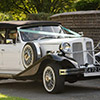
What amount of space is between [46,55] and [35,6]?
35.6 metres

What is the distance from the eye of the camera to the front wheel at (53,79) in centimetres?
948

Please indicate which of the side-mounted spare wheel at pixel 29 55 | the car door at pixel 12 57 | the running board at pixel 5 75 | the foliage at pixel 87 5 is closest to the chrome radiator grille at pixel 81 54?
the side-mounted spare wheel at pixel 29 55

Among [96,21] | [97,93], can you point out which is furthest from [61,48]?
[96,21]

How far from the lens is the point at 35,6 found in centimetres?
4506

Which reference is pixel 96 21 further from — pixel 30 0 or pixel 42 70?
pixel 30 0

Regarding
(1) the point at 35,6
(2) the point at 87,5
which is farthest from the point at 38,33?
(1) the point at 35,6

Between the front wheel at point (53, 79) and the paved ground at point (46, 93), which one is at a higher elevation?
the front wheel at point (53, 79)

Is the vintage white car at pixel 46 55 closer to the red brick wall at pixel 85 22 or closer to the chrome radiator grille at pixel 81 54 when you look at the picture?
the chrome radiator grille at pixel 81 54

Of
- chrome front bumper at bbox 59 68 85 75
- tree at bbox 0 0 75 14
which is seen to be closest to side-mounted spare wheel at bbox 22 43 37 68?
chrome front bumper at bbox 59 68 85 75

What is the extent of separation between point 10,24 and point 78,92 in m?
2.96

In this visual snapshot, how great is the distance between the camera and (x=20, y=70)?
36.7ft

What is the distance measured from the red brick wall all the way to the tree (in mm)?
27710

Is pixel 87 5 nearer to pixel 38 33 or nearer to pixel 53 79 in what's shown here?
pixel 38 33

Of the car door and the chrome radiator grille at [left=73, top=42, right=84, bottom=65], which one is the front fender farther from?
the car door
